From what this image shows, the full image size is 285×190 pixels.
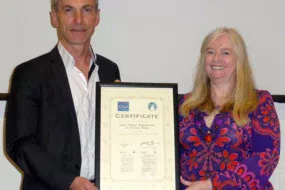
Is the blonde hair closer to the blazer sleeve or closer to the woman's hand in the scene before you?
the woman's hand

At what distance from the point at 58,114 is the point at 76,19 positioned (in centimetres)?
51

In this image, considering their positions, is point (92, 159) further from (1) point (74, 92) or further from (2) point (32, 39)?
(2) point (32, 39)

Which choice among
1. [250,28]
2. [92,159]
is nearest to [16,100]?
[92,159]

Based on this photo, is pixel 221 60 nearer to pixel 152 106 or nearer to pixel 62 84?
pixel 152 106

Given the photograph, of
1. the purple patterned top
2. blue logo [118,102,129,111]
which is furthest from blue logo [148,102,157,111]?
the purple patterned top

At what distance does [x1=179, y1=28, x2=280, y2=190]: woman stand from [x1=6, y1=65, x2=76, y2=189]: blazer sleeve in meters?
0.67

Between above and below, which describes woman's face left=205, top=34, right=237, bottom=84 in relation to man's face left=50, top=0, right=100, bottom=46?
below

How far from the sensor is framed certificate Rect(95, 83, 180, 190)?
2.31m

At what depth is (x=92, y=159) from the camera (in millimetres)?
2367

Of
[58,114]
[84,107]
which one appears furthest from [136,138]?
[58,114]

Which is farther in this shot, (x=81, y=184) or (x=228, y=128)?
(x=228, y=128)

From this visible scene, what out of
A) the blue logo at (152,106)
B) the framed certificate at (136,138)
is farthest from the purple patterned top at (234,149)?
the blue logo at (152,106)

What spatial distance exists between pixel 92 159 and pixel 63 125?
0.24 metres

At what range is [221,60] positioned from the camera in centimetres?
243
